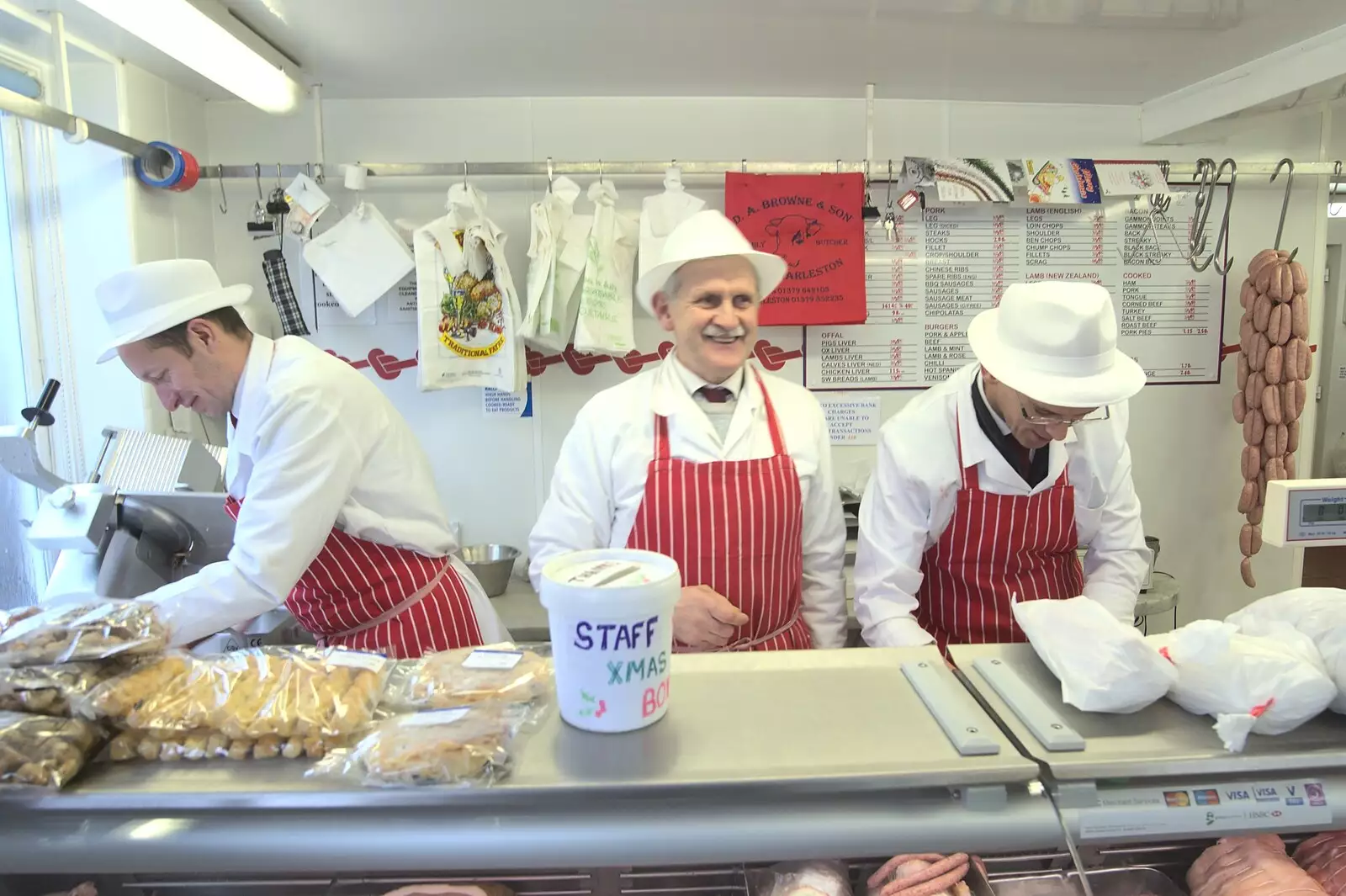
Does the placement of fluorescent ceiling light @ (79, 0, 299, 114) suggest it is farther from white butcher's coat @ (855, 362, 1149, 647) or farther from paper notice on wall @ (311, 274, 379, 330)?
white butcher's coat @ (855, 362, 1149, 647)

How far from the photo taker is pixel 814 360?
12.1ft

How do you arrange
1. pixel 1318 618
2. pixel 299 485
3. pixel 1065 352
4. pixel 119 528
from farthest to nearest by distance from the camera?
1. pixel 119 528
2. pixel 299 485
3. pixel 1065 352
4. pixel 1318 618

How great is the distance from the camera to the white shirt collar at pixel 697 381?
2.17m

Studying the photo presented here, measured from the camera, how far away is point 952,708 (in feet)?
3.50

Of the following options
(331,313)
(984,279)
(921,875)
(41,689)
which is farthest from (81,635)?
(984,279)

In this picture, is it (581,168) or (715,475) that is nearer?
(715,475)

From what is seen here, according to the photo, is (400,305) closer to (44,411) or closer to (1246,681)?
(44,411)

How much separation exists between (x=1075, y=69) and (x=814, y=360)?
4.96 feet

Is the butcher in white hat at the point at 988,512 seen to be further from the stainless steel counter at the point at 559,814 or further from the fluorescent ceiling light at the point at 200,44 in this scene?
the fluorescent ceiling light at the point at 200,44

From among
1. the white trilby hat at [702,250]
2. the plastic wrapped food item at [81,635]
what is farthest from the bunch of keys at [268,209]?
the plastic wrapped food item at [81,635]

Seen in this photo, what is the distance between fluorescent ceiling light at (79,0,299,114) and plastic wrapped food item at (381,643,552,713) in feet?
5.80

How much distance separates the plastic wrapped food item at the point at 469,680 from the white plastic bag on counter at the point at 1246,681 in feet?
2.79

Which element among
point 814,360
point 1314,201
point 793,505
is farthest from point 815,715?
point 1314,201

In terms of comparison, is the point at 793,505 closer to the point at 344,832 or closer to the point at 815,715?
the point at 815,715
